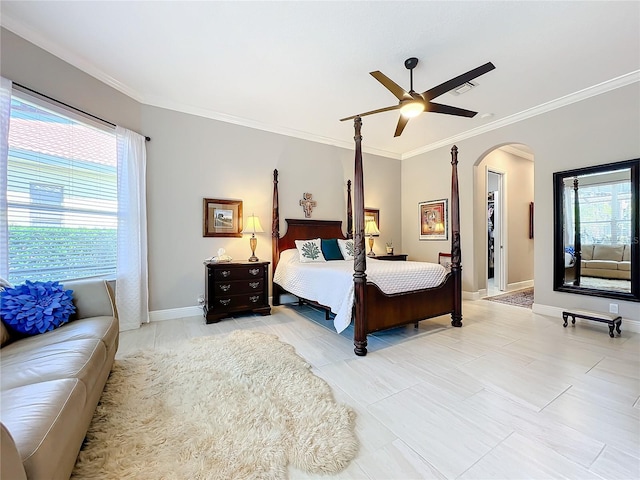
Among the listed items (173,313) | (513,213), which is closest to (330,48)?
(173,313)

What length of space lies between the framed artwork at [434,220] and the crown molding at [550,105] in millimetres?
1087

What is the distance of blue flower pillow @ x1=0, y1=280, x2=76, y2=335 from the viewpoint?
158 cm

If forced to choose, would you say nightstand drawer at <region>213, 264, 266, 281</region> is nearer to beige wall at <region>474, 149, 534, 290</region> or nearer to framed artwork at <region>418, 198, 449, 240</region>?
framed artwork at <region>418, 198, 449, 240</region>

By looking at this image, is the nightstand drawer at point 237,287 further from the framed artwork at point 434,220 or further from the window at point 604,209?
the window at point 604,209

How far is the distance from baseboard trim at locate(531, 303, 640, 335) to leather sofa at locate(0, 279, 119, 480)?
469cm

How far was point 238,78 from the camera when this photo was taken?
3.01m

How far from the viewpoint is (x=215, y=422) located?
1523 millimetres

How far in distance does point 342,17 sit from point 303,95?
1.26 m

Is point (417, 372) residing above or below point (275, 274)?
below

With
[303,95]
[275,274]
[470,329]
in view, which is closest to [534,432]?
[470,329]

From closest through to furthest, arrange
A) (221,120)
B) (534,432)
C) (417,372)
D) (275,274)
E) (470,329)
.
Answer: (534,432) → (417,372) → (470,329) → (221,120) → (275,274)

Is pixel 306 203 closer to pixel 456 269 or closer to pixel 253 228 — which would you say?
pixel 253 228

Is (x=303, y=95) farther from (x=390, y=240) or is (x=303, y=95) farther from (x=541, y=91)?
(x=390, y=240)

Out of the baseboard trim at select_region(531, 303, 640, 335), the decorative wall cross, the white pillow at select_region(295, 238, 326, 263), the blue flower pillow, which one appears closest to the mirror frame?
the baseboard trim at select_region(531, 303, 640, 335)
